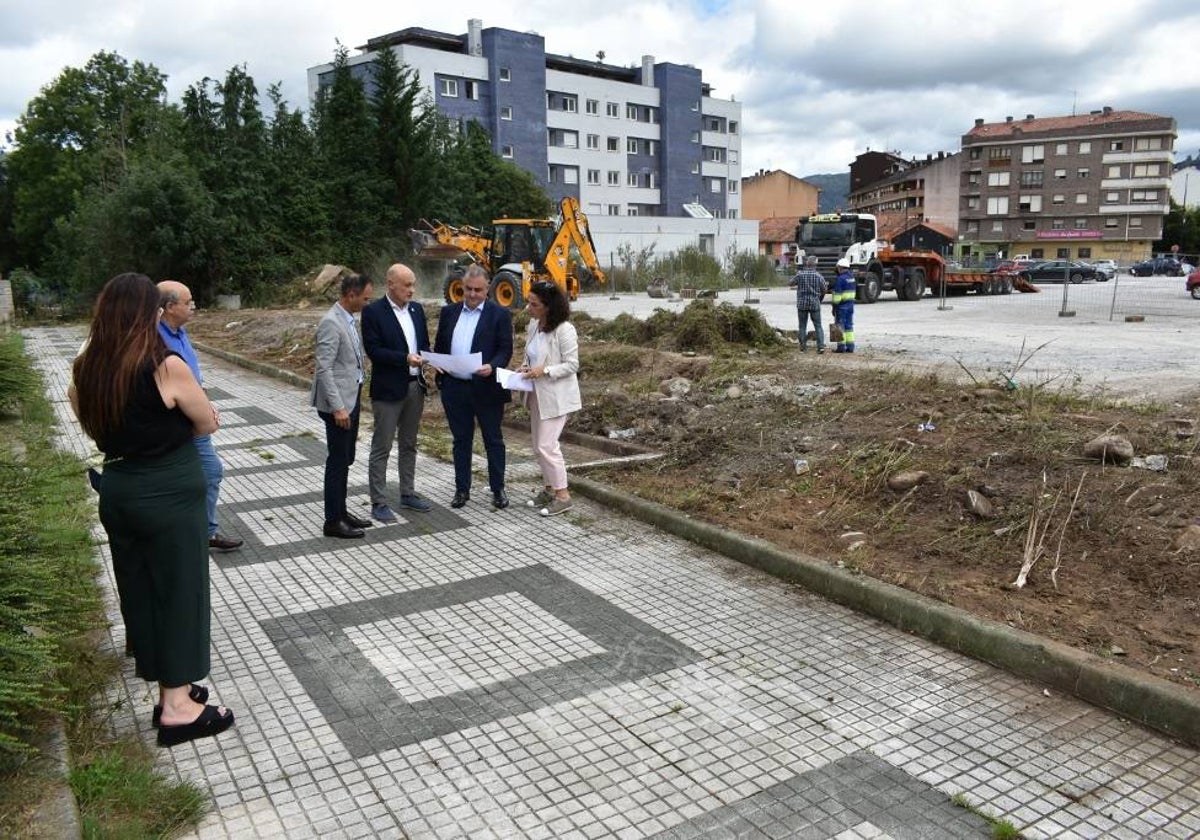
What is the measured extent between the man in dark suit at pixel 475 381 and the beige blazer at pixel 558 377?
36cm

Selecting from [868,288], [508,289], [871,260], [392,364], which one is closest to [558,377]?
[392,364]

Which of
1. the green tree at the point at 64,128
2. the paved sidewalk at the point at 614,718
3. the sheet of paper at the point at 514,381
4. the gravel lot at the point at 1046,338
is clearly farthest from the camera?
the green tree at the point at 64,128

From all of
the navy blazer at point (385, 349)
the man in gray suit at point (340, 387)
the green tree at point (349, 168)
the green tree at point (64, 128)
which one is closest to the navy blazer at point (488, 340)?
the navy blazer at point (385, 349)

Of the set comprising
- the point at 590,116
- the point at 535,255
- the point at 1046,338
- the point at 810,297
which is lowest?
the point at 1046,338

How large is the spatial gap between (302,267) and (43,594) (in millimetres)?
38147

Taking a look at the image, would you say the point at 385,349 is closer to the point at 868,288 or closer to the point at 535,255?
the point at 535,255

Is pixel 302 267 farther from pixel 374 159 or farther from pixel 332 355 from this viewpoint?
pixel 332 355

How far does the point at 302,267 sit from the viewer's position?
39.7m

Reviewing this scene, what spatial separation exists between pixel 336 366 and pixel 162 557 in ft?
9.81

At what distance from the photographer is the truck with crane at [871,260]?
2858 cm

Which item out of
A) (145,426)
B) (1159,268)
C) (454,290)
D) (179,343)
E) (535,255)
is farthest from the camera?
(1159,268)

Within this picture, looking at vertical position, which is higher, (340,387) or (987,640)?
(340,387)

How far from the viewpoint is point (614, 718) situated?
407 cm

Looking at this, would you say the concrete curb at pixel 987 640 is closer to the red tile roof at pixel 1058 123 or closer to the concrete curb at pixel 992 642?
the concrete curb at pixel 992 642
